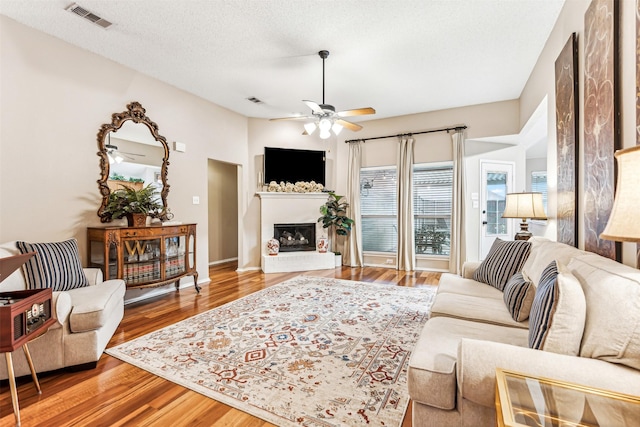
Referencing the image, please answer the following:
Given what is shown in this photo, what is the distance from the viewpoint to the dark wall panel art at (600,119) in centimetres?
165

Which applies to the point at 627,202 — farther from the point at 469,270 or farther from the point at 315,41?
the point at 315,41

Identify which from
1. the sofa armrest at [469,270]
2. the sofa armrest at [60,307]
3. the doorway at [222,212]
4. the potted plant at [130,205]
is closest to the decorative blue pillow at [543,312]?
the sofa armrest at [469,270]

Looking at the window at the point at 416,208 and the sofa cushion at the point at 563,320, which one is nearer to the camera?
the sofa cushion at the point at 563,320

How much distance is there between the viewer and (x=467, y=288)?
262 centimetres

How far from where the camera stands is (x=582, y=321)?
47.2 inches

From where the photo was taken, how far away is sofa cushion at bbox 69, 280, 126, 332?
6.95 ft

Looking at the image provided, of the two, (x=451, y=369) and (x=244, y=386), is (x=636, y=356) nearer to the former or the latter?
(x=451, y=369)

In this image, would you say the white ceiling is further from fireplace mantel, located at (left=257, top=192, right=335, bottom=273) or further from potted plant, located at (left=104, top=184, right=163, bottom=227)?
fireplace mantel, located at (left=257, top=192, right=335, bottom=273)

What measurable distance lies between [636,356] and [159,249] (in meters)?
4.13

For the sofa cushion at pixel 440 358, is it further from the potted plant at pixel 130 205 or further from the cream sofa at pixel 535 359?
the potted plant at pixel 130 205

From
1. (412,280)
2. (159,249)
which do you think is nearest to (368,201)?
(412,280)

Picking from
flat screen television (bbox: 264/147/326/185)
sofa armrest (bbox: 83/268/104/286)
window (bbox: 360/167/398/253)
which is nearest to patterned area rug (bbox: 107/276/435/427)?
sofa armrest (bbox: 83/268/104/286)

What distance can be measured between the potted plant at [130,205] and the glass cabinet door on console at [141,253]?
163mm

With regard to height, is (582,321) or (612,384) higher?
(582,321)
